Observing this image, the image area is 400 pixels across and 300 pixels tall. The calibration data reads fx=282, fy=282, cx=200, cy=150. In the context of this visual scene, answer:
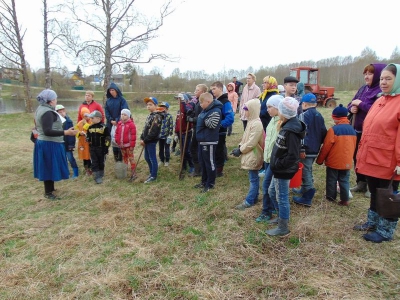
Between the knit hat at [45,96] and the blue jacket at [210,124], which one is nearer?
the knit hat at [45,96]

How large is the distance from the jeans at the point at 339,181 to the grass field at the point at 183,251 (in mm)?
169

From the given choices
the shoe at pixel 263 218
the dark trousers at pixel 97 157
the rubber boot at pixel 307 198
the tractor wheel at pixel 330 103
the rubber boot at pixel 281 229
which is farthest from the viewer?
the tractor wheel at pixel 330 103

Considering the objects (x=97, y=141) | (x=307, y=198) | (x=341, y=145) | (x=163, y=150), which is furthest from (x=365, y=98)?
(x=97, y=141)

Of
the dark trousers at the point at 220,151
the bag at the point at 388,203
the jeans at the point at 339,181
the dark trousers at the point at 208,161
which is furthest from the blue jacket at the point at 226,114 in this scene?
the bag at the point at 388,203

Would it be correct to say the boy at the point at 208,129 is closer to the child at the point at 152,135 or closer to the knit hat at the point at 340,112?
the child at the point at 152,135

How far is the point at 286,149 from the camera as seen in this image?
3.07 metres

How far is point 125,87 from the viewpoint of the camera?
Result: 44.1 meters

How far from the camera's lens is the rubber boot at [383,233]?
3.09 meters

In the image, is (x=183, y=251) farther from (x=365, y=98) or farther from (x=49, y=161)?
(x=365, y=98)

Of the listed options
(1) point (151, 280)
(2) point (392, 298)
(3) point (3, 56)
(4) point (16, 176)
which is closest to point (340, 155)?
(2) point (392, 298)

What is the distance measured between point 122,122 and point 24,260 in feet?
10.6

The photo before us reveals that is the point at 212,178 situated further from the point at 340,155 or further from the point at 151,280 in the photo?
the point at 151,280

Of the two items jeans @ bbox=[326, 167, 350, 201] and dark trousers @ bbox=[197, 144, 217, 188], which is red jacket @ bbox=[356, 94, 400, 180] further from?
dark trousers @ bbox=[197, 144, 217, 188]

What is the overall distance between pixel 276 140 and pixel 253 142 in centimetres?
76
